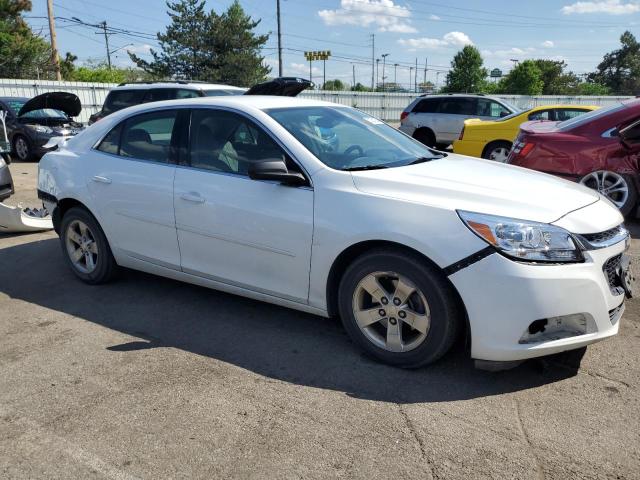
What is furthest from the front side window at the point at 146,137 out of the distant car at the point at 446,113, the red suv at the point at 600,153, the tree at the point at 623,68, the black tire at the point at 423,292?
the tree at the point at 623,68

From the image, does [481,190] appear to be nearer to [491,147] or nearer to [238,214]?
[238,214]

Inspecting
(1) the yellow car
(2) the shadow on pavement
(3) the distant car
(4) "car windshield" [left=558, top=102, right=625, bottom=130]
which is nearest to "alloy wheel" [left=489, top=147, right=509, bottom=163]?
(1) the yellow car

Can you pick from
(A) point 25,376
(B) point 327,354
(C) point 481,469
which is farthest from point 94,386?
(C) point 481,469

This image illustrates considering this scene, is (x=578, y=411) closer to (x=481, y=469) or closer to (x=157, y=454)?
(x=481, y=469)

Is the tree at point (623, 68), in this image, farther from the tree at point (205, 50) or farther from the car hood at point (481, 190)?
the car hood at point (481, 190)

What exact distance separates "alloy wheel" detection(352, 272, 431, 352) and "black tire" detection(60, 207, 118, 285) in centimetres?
245

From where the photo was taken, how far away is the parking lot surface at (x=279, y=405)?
2545 millimetres

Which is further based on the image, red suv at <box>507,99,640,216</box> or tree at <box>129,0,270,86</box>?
tree at <box>129,0,270,86</box>

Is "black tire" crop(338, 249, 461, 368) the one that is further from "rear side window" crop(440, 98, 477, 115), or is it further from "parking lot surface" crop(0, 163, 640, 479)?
"rear side window" crop(440, 98, 477, 115)

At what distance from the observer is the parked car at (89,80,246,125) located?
414 inches

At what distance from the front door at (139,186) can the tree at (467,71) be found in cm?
5937

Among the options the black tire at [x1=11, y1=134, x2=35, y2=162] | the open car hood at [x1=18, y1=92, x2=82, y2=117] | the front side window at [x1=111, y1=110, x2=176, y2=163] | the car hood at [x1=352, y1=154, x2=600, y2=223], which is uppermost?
the open car hood at [x1=18, y1=92, x2=82, y2=117]

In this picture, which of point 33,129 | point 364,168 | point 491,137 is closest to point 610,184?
point 491,137

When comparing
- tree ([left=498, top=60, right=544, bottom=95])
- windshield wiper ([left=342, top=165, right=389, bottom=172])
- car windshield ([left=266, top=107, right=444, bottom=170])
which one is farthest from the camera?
tree ([left=498, top=60, right=544, bottom=95])
